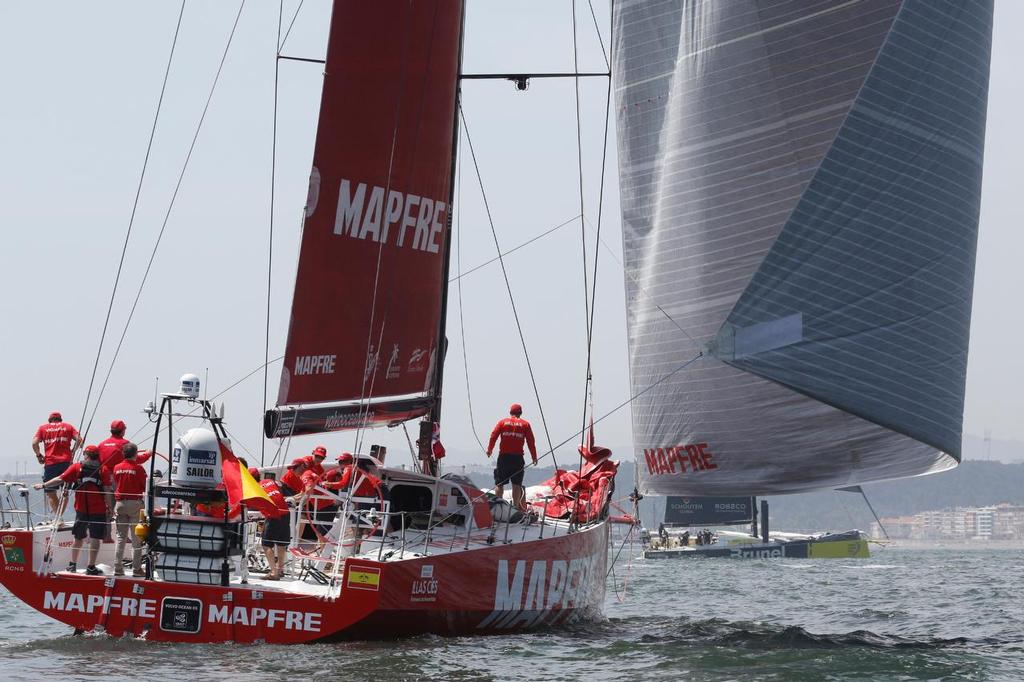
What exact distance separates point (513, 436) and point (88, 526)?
15.5 ft

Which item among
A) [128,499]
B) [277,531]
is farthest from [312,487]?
[128,499]

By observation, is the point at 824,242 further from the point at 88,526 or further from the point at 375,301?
the point at 88,526

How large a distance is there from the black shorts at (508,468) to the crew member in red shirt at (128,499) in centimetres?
421

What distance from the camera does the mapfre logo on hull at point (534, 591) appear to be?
1349 cm

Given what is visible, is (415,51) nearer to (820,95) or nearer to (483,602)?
(820,95)

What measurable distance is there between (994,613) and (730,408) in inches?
366

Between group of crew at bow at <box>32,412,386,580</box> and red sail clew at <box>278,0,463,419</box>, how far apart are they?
1246 millimetres

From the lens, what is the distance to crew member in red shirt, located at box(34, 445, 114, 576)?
12.5 m

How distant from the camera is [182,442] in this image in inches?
470

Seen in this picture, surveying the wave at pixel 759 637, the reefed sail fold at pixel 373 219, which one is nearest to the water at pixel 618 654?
the wave at pixel 759 637

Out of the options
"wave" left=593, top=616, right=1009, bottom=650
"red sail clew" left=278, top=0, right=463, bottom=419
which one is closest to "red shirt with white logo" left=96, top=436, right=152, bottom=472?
"red sail clew" left=278, top=0, right=463, bottom=419

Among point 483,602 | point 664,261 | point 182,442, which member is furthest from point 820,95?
point 182,442

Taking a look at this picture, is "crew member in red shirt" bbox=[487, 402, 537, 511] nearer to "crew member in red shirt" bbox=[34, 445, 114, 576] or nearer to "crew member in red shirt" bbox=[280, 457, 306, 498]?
"crew member in red shirt" bbox=[280, 457, 306, 498]

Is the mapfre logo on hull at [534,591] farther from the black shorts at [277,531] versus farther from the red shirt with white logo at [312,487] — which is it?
the black shorts at [277,531]
